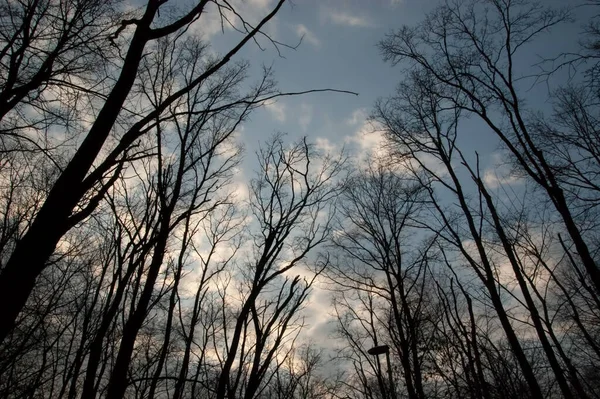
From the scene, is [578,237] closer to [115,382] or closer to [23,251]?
[115,382]

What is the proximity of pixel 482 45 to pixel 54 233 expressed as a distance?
32.7ft

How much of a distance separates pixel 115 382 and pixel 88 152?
6.02 feet

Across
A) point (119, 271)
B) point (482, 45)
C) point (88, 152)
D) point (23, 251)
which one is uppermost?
point (482, 45)

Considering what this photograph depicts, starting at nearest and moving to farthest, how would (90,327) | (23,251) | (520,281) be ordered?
(23,251), (520,281), (90,327)

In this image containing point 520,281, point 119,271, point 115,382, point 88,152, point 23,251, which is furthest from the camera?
point 520,281

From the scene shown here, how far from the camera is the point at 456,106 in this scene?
8.91m

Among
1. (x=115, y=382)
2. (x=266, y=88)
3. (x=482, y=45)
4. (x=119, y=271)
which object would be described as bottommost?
(x=115, y=382)

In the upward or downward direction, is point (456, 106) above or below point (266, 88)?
above

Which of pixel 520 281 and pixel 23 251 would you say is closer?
pixel 23 251

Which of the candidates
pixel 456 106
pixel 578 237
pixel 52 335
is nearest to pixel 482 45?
pixel 456 106

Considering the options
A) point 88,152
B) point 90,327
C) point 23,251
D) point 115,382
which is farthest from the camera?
point 90,327

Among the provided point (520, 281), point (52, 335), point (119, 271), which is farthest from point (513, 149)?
point (52, 335)

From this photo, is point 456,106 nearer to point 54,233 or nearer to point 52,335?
point 54,233

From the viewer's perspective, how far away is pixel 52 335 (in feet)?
34.8
